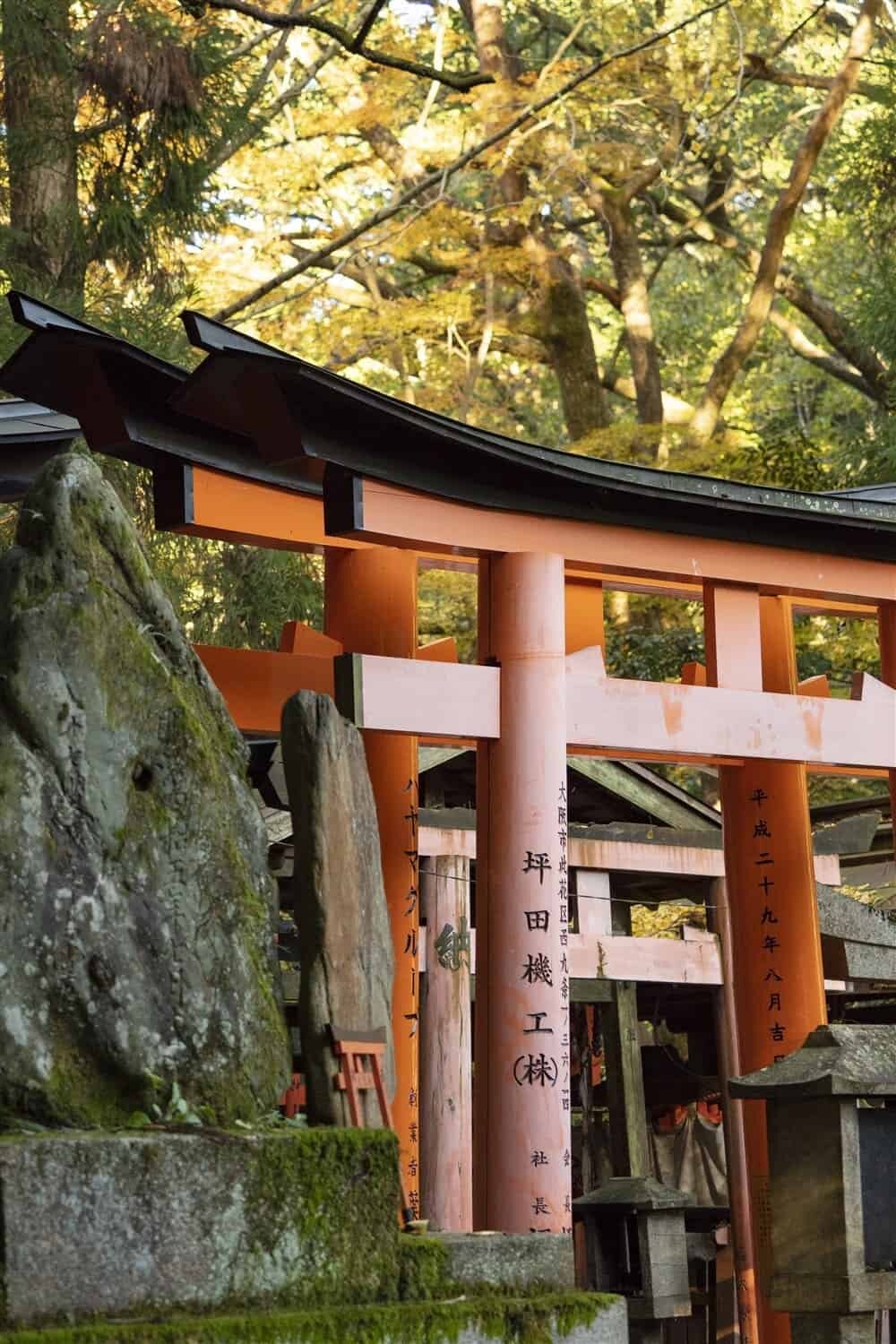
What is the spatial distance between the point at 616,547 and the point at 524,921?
190 cm

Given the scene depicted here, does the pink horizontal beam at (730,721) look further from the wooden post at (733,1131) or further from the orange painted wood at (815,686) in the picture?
the wooden post at (733,1131)

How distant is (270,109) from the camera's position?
46.0 ft

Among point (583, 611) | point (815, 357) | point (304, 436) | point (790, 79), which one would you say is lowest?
point (583, 611)

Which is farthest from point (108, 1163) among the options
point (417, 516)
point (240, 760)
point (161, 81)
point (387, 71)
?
point (387, 71)

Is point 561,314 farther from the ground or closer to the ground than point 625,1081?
farther from the ground

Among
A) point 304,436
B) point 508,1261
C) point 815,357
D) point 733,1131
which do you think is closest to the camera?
point 508,1261

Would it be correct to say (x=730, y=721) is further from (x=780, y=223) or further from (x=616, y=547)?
(x=780, y=223)

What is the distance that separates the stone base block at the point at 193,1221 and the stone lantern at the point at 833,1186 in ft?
5.85

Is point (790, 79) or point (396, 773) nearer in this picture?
point (396, 773)

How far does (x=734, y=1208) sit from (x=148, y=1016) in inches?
298

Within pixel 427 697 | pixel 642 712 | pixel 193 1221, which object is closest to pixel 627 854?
pixel 642 712

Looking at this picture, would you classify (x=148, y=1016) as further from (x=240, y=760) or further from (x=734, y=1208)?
(x=734, y=1208)

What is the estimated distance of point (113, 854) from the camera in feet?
15.5

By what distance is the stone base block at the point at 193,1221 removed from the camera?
415 centimetres
